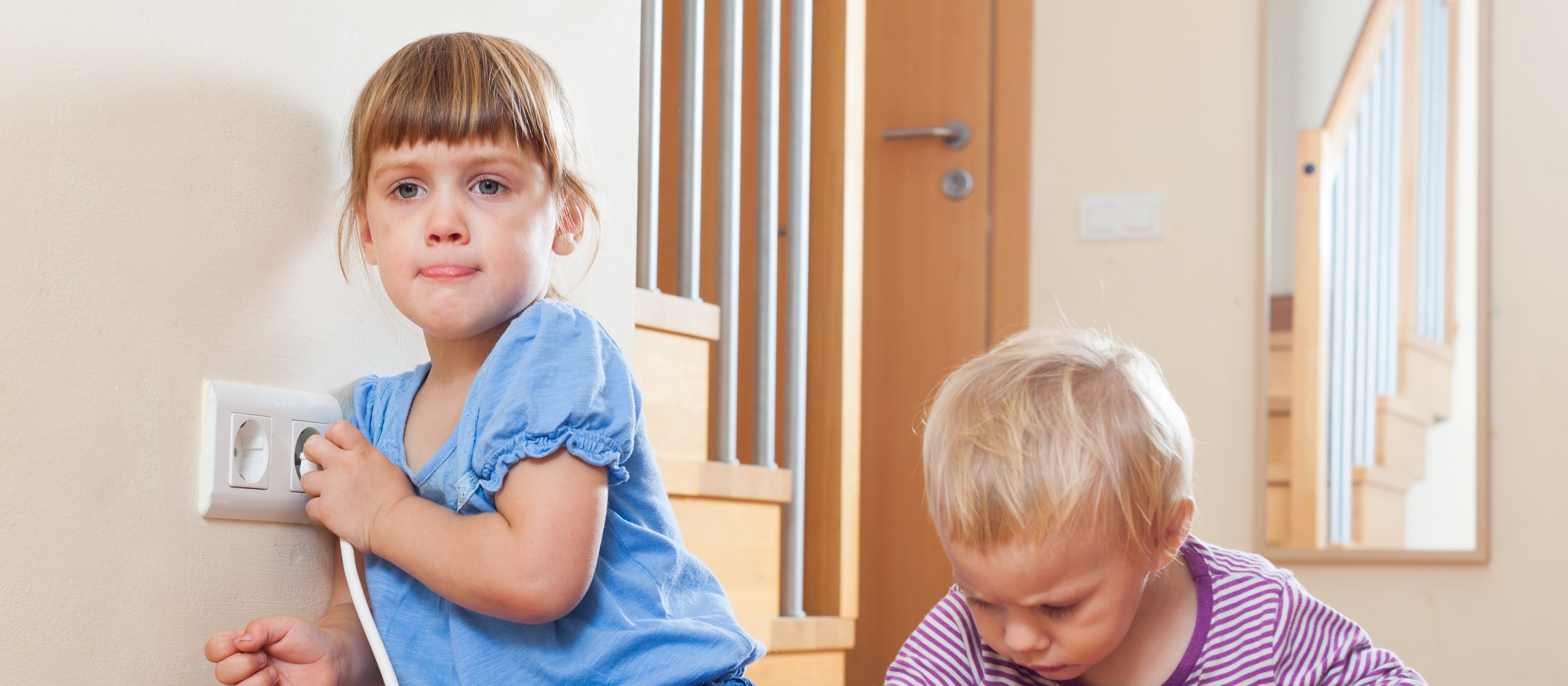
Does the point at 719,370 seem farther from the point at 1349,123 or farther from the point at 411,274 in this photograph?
the point at 1349,123

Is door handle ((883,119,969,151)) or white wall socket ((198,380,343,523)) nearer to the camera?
white wall socket ((198,380,343,523))

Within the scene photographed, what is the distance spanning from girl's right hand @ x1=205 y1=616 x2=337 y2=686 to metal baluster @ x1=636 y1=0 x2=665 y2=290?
729 millimetres

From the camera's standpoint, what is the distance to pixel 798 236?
172cm

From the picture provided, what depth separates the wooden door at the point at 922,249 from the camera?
8.18 feet

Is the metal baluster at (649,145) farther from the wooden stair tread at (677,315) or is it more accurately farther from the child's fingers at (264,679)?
the child's fingers at (264,679)

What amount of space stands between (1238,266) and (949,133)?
0.61 m

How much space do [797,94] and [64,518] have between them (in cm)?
123

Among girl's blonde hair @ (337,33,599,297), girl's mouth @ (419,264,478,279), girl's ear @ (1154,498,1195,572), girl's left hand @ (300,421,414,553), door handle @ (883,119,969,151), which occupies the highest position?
door handle @ (883,119,969,151)

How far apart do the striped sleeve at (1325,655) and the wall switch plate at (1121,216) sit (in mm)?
1696

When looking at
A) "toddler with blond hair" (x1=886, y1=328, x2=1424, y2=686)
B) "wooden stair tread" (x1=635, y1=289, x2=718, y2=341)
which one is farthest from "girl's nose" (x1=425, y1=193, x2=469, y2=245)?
"wooden stair tread" (x1=635, y1=289, x2=718, y2=341)

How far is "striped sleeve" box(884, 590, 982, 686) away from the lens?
3.18ft

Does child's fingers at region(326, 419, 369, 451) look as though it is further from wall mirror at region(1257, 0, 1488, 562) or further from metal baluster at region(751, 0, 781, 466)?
wall mirror at region(1257, 0, 1488, 562)

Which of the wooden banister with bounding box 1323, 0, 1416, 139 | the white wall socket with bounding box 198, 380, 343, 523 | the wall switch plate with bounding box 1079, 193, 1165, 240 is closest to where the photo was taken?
the white wall socket with bounding box 198, 380, 343, 523

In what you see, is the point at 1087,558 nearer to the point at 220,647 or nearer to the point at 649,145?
the point at 220,647
